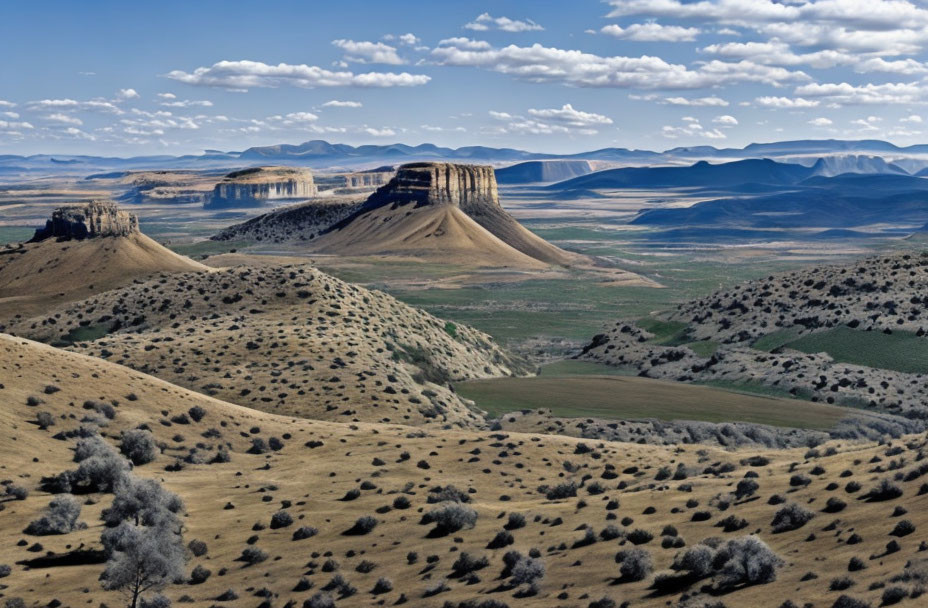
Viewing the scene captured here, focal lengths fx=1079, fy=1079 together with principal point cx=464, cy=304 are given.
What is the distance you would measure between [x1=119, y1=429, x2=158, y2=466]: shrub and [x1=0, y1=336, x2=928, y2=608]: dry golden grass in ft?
1.88

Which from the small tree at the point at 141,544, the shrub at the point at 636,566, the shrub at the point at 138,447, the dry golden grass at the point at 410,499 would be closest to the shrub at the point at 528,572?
the dry golden grass at the point at 410,499

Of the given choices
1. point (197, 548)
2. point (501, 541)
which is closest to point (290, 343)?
point (197, 548)

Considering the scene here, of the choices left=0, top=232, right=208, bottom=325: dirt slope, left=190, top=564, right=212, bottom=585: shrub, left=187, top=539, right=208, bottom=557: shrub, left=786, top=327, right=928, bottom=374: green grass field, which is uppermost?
left=0, top=232, right=208, bottom=325: dirt slope

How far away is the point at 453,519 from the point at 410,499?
5386mm

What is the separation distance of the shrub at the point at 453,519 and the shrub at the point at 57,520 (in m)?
14.0

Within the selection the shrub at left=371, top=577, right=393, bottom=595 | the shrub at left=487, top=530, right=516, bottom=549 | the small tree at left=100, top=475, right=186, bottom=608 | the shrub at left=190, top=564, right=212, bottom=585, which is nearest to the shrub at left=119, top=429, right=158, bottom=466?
the small tree at left=100, top=475, right=186, bottom=608

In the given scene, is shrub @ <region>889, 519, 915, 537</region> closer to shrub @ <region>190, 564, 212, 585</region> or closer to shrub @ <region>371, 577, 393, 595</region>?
shrub @ <region>371, 577, 393, 595</region>

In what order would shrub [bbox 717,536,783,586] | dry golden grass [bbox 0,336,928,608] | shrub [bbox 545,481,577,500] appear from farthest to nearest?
shrub [bbox 545,481,577,500]
dry golden grass [bbox 0,336,928,608]
shrub [bbox 717,536,783,586]

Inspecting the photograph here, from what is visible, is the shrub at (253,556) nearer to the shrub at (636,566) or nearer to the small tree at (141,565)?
the small tree at (141,565)

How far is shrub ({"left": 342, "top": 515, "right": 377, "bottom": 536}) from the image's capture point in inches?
1522

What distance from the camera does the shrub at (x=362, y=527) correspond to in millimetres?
38656

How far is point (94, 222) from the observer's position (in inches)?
5527

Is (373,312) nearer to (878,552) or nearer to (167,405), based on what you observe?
(167,405)

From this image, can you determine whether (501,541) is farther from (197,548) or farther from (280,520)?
(197,548)
